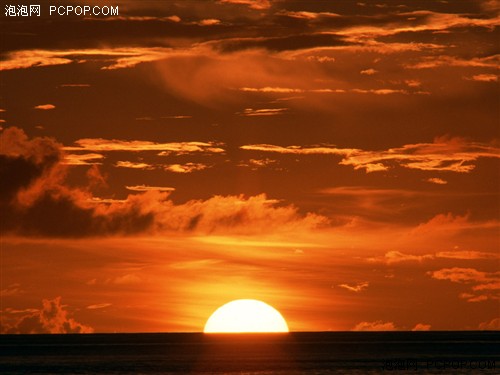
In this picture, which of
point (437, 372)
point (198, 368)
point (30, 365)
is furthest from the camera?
point (30, 365)

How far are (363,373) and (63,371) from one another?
45.2 m

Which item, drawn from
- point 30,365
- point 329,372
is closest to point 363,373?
point 329,372

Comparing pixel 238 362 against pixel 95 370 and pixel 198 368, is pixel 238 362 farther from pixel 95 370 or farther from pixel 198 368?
pixel 95 370

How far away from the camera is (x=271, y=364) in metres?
160

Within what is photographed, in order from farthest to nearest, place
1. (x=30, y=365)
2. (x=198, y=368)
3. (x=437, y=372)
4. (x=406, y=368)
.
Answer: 1. (x=30, y=365)
2. (x=198, y=368)
3. (x=406, y=368)
4. (x=437, y=372)

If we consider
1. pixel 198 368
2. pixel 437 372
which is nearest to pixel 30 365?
pixel 198 368

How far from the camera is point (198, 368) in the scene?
153m

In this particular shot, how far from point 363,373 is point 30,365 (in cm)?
6058

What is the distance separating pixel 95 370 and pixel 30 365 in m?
20.3

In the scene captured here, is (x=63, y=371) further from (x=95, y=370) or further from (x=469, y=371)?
(x=469, y=371)

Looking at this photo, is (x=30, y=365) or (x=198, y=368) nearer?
(x=198, y=368)

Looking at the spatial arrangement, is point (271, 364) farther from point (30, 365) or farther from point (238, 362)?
point (30, 365)

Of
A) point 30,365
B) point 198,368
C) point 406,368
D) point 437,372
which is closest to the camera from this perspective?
point 437,372

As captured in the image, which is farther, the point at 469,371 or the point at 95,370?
the point at 95,370
